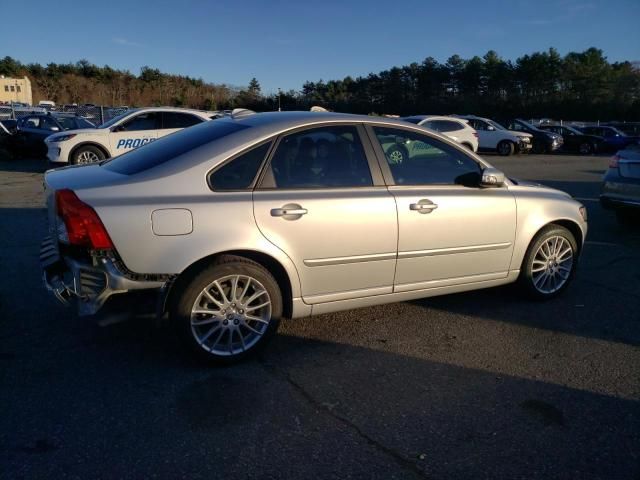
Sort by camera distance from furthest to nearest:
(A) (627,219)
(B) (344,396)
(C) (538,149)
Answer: (C) (538,149) < (A) (627,219) < (B) (344,396)

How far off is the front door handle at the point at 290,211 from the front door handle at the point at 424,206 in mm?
892

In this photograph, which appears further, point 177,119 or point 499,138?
point 499,138

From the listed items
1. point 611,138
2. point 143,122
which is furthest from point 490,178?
point 611,138

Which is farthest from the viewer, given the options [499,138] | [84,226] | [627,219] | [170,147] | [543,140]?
[543,140]

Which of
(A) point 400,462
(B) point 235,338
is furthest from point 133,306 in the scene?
(A) point 400,462

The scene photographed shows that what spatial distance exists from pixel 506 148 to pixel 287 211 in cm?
2272

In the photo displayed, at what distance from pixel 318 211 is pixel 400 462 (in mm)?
1656

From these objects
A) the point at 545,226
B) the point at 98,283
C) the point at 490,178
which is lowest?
the point at 98,283

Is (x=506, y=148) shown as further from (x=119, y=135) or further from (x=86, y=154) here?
(x=86, y=154)

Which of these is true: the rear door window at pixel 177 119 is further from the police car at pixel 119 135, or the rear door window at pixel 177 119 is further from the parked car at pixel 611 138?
the parked car at pixel 611 138

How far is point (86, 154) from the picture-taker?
12.7 meters

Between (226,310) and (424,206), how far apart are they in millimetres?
1647

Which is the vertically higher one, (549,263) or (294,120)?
(294,120)

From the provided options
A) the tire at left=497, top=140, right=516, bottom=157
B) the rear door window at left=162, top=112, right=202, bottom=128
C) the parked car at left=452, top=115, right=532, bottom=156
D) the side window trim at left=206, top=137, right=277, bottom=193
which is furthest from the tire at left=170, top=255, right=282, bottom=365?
the tire at left=497, top=140, right=516, bottom=157
